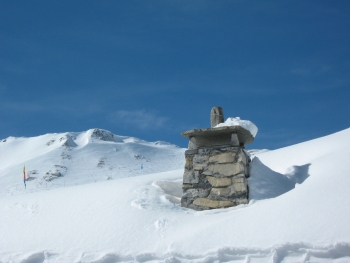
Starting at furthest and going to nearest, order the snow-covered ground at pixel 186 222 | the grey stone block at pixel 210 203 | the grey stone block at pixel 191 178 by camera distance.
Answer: the grey stone block at pixel 191 178
the grey stone block at pixel 210 203
the snow-covered ground at pixel 186 222

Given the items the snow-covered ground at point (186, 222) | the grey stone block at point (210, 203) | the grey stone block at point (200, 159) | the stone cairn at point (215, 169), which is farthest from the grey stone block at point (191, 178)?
the snow-covered ground at point (186, 222)

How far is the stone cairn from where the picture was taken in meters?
5.62

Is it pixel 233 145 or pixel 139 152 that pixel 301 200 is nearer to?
pixel 233 145

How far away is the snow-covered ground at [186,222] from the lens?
4092mm

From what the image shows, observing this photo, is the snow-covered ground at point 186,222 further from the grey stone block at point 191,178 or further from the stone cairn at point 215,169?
the grey stone block at point 191,178

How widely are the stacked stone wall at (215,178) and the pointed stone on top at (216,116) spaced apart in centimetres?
86

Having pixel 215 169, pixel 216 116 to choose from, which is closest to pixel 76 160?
pixel 216 116

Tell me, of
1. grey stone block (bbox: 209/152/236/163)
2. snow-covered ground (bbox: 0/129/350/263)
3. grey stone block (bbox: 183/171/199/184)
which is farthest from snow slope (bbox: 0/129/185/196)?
grey stone block (bbox: 209/152/236/163)

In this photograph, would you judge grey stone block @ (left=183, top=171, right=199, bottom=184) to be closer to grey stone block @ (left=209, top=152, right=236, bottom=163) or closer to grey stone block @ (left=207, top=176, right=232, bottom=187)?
grey stone block @ (left=207, top=176, right=232, bottom=187)

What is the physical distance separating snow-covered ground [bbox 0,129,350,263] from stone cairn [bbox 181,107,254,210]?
0.23 meters

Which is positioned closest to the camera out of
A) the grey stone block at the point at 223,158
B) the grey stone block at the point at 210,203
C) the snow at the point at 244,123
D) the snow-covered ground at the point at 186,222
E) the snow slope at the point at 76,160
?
the snow-covered ground at the point at 186,222

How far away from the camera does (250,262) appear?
393 cm

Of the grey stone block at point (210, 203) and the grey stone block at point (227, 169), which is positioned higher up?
the grey stone block at point (227, 169)

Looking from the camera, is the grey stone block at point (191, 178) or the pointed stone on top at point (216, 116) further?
the pointed stone on top at point (216, 116)
